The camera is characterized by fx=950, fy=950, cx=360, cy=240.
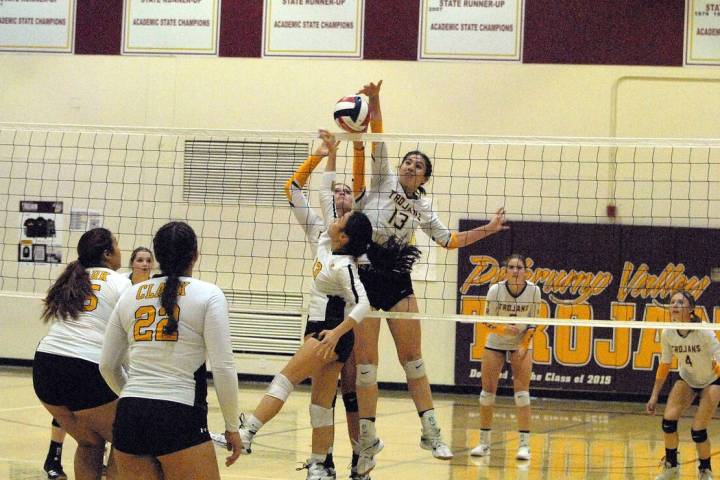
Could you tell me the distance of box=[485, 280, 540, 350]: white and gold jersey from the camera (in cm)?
866

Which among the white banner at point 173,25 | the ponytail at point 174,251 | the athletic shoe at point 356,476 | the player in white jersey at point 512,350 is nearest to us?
the ponytail at point 174,251

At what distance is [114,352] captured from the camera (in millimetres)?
4066

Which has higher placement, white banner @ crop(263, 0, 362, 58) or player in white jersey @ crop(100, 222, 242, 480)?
white banner @ crop(263, 0, 362, 58)

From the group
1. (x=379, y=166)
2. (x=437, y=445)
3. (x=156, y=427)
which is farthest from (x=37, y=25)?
(x=156, y=427)

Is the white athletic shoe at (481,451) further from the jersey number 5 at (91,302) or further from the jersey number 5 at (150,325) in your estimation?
the jersey number 5 at (150,325)

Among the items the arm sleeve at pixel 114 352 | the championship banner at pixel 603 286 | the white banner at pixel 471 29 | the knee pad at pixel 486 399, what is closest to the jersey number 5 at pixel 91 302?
the arm sleeve at pixel 114 352

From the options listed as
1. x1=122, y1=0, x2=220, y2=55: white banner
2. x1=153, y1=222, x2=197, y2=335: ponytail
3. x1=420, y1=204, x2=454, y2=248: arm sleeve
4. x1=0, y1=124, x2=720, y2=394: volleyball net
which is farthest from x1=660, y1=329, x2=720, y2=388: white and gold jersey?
x1=122, y1=0, x2=220, y2=55: white banner

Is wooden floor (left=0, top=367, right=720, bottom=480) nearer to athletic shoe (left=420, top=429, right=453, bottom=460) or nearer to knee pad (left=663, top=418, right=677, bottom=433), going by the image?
knee pad (left=663, top=418, right=677, bottom=433)

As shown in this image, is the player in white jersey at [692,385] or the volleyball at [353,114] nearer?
the volleyball at [353,114]

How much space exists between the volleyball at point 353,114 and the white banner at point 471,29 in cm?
627

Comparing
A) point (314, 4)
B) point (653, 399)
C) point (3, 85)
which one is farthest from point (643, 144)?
point (3, 85)

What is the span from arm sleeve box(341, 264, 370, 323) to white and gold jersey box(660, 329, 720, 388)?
336 centimetres

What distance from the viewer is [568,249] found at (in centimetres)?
1216

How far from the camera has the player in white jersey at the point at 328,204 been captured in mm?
6109
